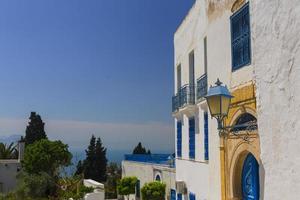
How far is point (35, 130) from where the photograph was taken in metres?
37.0

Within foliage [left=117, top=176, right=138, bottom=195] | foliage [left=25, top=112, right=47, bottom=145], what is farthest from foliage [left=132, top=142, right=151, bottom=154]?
foliage [left=117, top=176, right=138, bottom=195]

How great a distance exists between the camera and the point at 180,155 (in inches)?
541

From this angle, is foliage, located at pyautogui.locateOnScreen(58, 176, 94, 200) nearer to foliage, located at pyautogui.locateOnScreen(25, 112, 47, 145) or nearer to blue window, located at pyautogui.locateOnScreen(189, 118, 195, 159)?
foliage, located at pyautogui.locateOnScreen(25, 112, 47, 145)

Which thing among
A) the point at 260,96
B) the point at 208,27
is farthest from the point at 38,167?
the point at 260,96

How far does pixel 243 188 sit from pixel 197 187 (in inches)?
135

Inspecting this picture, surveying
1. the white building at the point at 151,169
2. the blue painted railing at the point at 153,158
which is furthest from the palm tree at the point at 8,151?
the blue painted railing at the point at 153,158

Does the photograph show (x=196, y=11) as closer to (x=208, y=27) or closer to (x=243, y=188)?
(x=208, y=27)

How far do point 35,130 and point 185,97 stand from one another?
27.2m

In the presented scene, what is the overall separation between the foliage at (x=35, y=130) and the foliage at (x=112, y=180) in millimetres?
6826

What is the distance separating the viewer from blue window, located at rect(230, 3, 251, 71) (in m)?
7.23

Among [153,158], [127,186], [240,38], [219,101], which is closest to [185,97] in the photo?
[240,38]

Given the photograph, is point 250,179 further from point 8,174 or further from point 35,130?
point 35,130

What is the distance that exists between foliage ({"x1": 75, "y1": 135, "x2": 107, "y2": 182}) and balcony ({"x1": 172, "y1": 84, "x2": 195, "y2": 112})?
26.0 meters

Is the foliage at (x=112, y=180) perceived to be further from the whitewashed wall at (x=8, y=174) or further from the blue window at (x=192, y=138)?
the blue window at (x=192, y=138)
